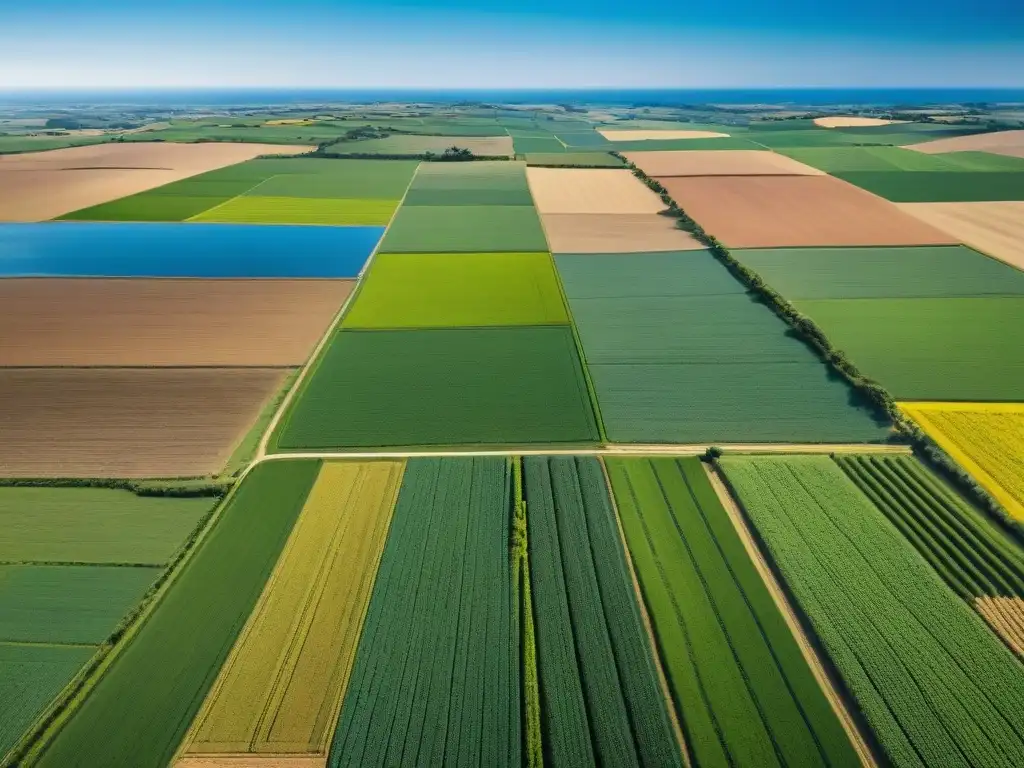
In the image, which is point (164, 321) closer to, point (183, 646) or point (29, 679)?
point (29, 679)

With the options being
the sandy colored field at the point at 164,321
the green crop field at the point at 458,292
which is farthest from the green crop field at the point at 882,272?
the sandy colored field at the point at 164,321

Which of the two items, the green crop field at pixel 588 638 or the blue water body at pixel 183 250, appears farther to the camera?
the blue water body at pixel 183 250

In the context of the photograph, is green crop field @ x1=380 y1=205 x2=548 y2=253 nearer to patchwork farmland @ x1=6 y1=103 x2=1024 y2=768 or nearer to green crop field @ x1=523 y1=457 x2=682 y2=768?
patchwork farmland @ x1=6 y1=103 x2=1024 y2=768

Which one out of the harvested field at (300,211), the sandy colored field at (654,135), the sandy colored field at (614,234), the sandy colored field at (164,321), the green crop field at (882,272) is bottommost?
the sandy colored field at (164,321)

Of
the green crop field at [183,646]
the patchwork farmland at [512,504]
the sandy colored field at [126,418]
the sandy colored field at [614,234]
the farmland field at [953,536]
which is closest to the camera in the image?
the green crop field at [183,646]

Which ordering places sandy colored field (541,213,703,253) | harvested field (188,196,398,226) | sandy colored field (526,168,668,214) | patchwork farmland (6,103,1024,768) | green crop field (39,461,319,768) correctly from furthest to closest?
1. sandy colored field (526,168,668,214)
2. harvested field (188,196,398,226)
3. sandy colored field (541,213,703,253)
4. patchwork farmland (6,103,1024,768)
5. green crop field (39,461,319,768)

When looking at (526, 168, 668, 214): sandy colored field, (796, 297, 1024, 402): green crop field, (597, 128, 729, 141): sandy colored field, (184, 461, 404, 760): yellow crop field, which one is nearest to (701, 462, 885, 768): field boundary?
(184, 461, 404, 760): yellow crop field

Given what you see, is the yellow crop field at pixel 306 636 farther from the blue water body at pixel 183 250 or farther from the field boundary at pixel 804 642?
the blue water body at pixel 183 250

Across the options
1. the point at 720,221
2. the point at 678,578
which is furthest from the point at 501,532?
the point at 720,221
